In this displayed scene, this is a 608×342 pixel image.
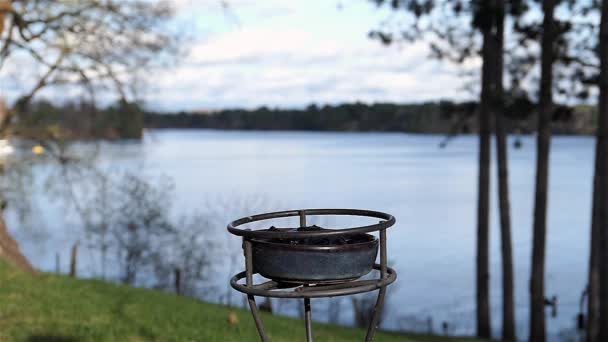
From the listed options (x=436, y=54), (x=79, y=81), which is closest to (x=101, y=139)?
(x=79, y=81)

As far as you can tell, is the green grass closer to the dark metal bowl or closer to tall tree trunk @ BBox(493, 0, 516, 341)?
the dark metal bowl

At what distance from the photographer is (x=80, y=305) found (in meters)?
5.82

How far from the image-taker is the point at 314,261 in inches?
95.0

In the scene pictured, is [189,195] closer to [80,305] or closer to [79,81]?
[79,81]

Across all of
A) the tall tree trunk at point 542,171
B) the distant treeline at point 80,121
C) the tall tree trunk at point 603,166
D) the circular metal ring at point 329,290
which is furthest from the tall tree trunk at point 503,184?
the circular metal ring at point 329,290

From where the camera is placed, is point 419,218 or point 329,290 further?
point 419,218

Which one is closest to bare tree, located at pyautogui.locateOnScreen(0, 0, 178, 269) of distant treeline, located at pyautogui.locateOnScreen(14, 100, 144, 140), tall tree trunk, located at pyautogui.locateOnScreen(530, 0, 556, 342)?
distant treeline, located at pyautogui.locateOnScreen(14, 100, 144, 140)

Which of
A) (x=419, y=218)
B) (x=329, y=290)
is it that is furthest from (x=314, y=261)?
(x=419, y=218)

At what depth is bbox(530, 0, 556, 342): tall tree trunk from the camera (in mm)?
12117

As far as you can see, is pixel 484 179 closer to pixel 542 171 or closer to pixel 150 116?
pixel 542 171

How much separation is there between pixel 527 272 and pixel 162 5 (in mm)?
17037

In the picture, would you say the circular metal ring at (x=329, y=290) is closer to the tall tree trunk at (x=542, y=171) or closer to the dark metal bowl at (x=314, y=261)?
the dark metal bowl at (x=314, y=261)

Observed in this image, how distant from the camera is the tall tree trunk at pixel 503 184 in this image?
13031 mm

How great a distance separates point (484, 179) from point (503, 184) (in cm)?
37
